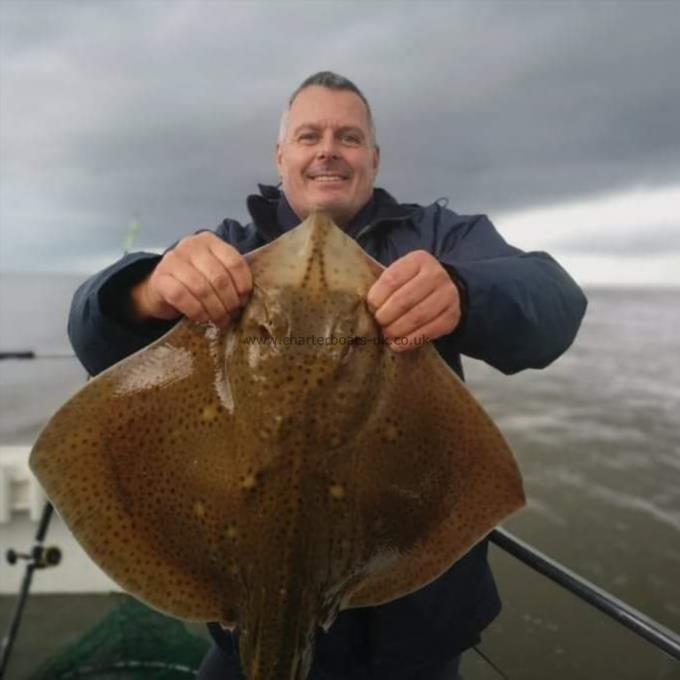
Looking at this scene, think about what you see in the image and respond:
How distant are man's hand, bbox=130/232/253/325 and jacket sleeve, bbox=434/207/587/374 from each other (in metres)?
0.75

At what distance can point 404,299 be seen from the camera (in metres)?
1.75

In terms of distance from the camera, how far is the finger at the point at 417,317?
5.82 feet

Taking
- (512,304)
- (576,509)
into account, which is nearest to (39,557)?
(512,304)

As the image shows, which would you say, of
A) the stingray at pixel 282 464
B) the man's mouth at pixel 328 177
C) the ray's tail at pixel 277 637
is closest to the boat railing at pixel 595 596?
the stingray at pixel 282 464

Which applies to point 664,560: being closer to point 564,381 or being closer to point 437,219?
point 437,219

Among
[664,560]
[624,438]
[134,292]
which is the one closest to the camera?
[134,292]

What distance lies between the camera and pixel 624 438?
49.3 feet

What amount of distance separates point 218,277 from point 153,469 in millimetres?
659

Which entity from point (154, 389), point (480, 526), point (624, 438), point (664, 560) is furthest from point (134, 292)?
point (624, 438)

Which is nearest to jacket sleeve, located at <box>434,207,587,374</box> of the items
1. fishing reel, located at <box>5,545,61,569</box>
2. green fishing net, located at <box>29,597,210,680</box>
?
fishing reel, located at <box>5,545,61,569</box>

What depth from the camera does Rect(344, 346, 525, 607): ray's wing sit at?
1.86 metres

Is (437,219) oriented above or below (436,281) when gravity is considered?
Result: above

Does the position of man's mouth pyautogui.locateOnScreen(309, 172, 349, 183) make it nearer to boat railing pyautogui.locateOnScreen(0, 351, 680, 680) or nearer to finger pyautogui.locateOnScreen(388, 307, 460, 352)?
finger pyautogui.locateOnScreen(388, 307, 460, 352)

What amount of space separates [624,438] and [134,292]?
1548 centimetres
